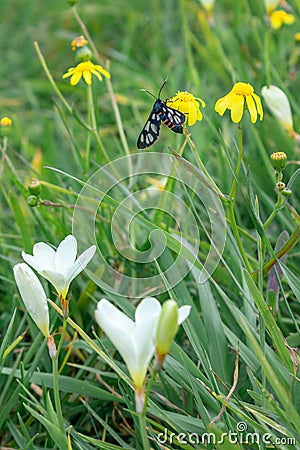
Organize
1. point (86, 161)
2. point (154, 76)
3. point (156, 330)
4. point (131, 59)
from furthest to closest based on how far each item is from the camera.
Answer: point (131, 59), point (154, 76), point (86, 161), point (156, 330)

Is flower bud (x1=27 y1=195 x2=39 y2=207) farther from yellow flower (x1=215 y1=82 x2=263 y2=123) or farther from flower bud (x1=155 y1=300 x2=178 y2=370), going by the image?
flower bud (x1=155 y1=300 x2=178 y2=370)

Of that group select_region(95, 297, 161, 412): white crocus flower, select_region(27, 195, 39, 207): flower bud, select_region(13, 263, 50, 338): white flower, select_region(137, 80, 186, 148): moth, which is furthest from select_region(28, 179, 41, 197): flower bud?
select_region(95, 297, 161, 412): white crocus flower

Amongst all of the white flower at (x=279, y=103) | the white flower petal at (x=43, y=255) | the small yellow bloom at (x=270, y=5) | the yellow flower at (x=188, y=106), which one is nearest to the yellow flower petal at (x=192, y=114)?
the yellow flower at (x=188, y=106)

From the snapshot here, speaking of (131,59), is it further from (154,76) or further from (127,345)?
(127,345)

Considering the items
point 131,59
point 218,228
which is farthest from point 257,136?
point 131,59

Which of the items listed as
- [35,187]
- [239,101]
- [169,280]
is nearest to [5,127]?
[35,187]

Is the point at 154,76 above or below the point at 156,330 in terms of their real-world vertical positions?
above
